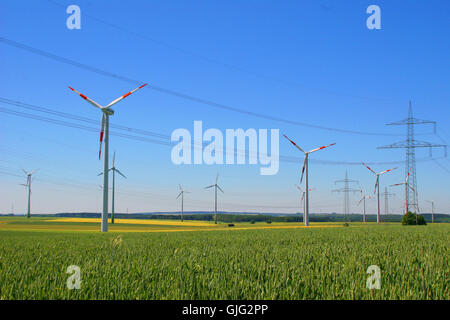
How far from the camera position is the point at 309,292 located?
5789 mm

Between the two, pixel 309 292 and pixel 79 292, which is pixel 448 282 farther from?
pixel 79 292

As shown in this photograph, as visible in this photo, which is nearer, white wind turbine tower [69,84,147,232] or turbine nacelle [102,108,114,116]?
white wind turbine tower [69,84,147,232]

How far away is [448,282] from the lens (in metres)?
6.82

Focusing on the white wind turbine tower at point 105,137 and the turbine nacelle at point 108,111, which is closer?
the white wind turbine tower at point 105,137
